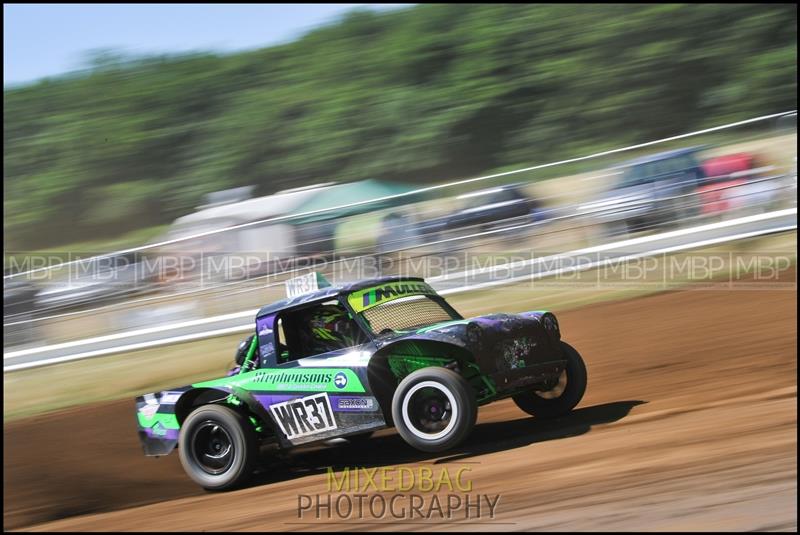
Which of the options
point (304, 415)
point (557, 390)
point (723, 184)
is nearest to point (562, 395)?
point (557, 390)

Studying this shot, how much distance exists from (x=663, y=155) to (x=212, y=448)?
665 centimetres

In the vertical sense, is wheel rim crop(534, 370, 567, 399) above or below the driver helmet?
below

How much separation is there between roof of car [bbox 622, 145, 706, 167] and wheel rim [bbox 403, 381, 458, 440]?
5912 millimetres

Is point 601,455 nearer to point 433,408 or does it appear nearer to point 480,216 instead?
point 433,408

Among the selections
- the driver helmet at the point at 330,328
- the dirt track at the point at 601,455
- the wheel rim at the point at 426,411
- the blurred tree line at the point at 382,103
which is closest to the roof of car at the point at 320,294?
the driver helmet at the point at 330,328

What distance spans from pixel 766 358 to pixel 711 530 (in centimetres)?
396

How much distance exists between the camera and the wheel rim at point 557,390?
6418 mm

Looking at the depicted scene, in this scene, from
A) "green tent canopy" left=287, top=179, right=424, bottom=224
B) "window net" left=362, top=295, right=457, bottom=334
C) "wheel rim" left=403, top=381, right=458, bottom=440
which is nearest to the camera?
"wheel rim" left=403, top=381, right=458, bottom=440

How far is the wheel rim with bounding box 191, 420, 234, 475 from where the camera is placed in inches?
245

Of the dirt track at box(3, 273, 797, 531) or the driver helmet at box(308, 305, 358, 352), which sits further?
the driver helmet at box(308, 305, 358, 352)

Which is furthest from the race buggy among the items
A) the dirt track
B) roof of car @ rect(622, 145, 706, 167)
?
roof of car @ rect(622, 145, 706, 167)

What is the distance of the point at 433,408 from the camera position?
5.58m

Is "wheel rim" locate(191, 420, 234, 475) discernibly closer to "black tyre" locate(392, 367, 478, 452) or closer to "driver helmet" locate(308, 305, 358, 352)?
"driver helmet" locate(308, 305, 358, 352)

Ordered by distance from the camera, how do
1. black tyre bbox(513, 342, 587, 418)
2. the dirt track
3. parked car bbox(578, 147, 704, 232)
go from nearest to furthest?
1. the dirt track
2. black tyre bbox(513, 342, 587, 418)
3. parked car bbox(578, 147, 704, 232)
